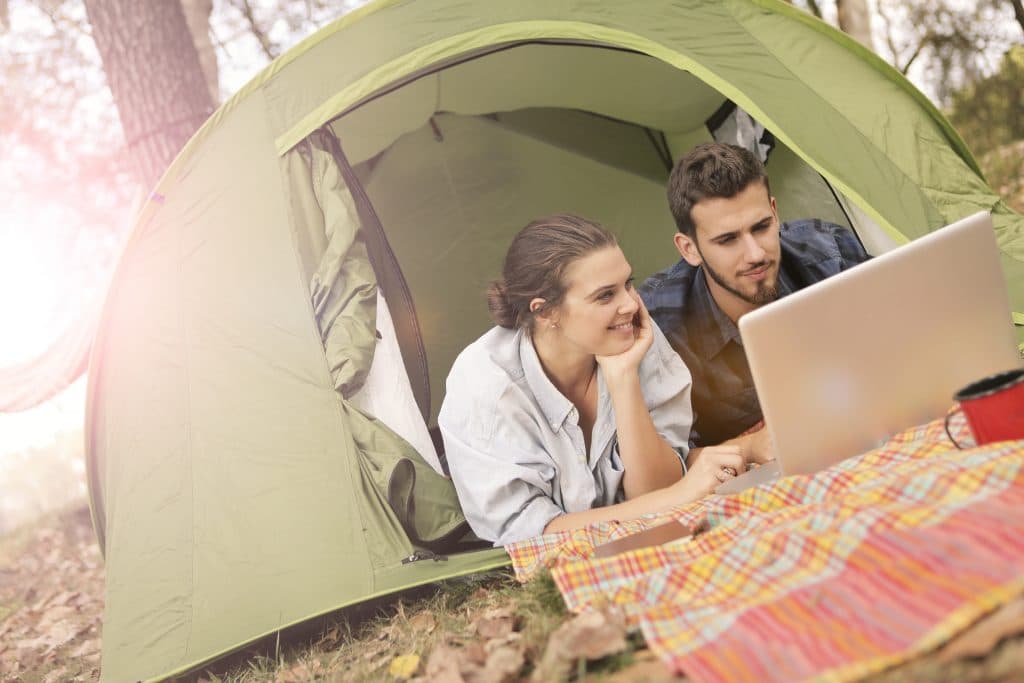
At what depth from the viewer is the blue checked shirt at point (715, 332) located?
8.64 ft

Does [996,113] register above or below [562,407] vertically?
→ above

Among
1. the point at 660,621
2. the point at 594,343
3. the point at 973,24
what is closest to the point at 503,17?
the point at 594,343

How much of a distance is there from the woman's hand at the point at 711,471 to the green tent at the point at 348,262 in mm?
511

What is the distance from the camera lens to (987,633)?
1.09m

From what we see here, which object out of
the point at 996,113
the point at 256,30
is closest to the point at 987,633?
the point at 996,113

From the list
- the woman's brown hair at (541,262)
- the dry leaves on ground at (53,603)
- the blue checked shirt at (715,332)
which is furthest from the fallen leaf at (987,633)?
the dry leaves on ground at (53,603)

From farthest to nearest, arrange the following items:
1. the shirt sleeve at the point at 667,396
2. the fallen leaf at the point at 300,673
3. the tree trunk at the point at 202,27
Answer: the tree trunk at the point at 202,27, the shirt sleeve at the point at 667,396, the fallen leaf at the point at 300,673

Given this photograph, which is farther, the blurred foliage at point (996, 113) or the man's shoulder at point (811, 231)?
the blurred foliage at point (996, 113)

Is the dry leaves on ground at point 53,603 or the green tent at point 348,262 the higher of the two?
the green tent at point 348,262

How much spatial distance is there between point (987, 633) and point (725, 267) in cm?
147

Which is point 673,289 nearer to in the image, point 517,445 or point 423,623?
point 517,445

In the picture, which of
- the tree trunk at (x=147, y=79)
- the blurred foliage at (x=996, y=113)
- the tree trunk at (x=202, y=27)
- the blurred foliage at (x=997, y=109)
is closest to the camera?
the tree trunk at (x=147, y=79)

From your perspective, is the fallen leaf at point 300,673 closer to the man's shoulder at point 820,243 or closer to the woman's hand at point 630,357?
the woman's hand at point 630,357

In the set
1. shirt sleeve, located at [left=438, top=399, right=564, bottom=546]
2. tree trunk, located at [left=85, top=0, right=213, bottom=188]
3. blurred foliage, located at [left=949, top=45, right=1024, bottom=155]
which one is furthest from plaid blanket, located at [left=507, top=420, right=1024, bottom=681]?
blurred foliage, located at [left=949, top=45, right=1024, bottom=155]
